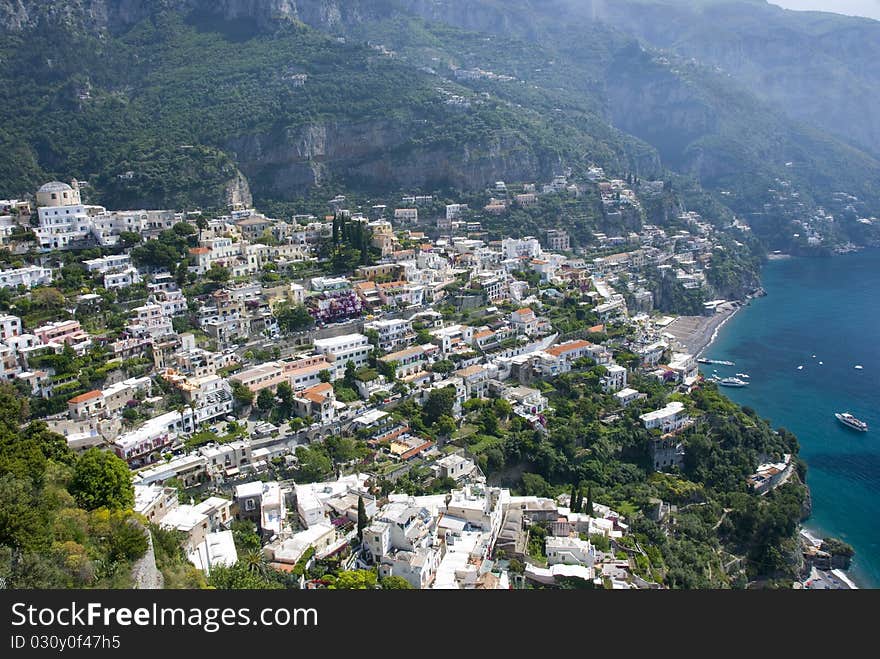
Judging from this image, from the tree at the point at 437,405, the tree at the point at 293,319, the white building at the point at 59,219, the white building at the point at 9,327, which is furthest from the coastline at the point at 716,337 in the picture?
the white building at the point at 59,219

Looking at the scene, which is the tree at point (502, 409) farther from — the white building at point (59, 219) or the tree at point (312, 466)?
the white building at point (59, 219)

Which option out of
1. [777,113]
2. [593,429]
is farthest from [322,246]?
[777,113]

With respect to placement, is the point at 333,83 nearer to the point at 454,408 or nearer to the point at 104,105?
the point at 104,105

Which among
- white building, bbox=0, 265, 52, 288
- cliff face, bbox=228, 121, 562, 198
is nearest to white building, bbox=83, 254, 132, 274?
white building, bbox=0, 265, 52, 288

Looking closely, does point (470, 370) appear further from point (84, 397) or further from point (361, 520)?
point (84, 397)

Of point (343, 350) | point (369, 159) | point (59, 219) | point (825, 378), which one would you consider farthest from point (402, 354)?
point (369, 159)

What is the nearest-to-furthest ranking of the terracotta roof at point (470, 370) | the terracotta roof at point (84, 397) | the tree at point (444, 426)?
the terracotta roof at point (84, 397) → the tree at point (444, 426) → the terracotta roof at point (470, 370)
